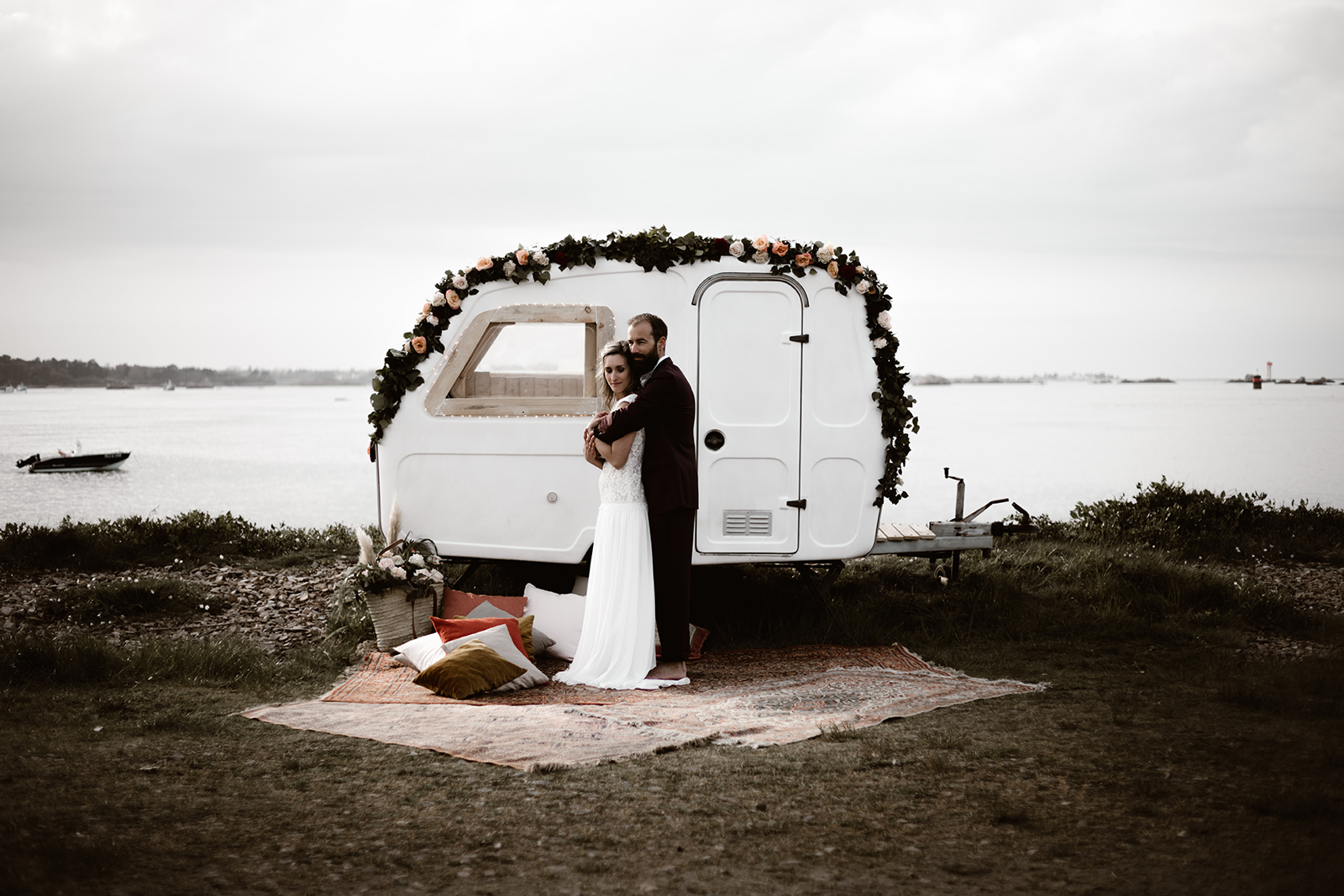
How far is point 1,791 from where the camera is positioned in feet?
10.5

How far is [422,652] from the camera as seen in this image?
18.5ft

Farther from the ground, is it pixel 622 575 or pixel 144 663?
pixel 622 575

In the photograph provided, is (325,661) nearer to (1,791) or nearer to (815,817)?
(1,791)

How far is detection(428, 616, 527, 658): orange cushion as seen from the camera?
221 inches

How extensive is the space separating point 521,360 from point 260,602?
3.26 m

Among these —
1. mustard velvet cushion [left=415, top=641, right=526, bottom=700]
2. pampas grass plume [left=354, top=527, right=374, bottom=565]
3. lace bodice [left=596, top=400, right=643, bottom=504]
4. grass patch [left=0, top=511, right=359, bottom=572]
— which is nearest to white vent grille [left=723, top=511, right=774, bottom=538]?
lace bodice [left=596, top=400, right=643, bottom=504]

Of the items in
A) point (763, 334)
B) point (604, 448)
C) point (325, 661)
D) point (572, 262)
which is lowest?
point (325, 661)

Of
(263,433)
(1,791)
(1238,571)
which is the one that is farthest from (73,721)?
(263,433)

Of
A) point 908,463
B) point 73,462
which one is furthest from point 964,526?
point 73,462

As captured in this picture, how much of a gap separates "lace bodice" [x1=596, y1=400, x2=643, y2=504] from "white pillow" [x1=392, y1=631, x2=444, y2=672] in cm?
130

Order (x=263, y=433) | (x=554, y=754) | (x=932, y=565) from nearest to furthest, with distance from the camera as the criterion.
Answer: (x=554, y=754) < (x=932, y=565) < (x=263, y=433)

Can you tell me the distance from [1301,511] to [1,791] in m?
12.4

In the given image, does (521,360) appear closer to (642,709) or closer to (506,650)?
(506,650)

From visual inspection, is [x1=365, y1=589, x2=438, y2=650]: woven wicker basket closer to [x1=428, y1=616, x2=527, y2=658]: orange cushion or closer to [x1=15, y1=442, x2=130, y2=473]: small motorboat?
[x1=428, y1=616, x2=527, y2=658]: orange cushion
